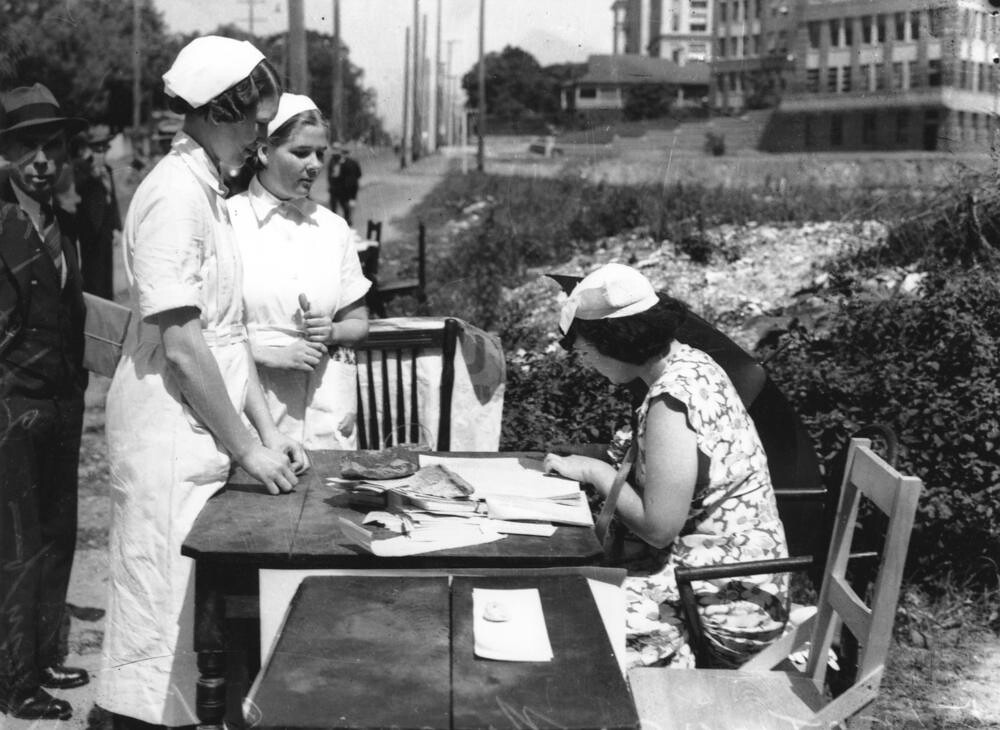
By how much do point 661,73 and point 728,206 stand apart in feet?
19.1

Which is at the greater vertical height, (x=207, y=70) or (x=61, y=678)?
(x=207, y=70)

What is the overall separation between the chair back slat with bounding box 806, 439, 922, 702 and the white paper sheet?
2.27 feet

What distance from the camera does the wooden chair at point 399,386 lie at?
430 centimetres

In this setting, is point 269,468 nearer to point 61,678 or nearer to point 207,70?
point 207,70

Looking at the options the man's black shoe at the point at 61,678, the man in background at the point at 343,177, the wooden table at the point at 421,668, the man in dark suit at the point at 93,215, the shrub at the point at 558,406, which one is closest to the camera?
the wooden table at the point at 421,668

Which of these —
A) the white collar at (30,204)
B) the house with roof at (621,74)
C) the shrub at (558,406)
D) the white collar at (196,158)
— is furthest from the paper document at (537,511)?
the house with roof at (621,74)

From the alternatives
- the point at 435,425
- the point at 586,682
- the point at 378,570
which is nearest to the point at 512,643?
the point at 586,682

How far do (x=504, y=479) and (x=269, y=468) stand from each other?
23.9 inches

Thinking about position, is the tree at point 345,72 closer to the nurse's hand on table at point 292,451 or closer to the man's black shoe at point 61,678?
the nurse's hand on table at point 292,451

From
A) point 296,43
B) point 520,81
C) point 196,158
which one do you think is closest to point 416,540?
point 196,158

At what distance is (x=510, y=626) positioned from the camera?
2.01 metres

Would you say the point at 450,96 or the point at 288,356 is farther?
the point at 450,96

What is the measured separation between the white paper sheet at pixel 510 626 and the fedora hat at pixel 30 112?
2.73m

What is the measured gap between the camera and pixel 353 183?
645 inches
